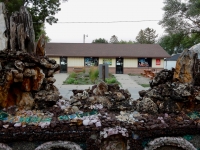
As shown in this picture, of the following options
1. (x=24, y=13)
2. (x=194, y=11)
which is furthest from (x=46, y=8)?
(x=24, y=13)

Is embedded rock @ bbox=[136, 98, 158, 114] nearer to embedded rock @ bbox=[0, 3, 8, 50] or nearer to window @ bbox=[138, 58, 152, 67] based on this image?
embedded rock @ bbox=[0, 3, 8, 50]

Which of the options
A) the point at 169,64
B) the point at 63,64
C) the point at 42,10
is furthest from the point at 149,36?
the point at 42,10

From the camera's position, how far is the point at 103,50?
914 inches

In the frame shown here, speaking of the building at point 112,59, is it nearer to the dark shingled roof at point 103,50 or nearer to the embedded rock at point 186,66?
the dark shingled roof at point 103,50

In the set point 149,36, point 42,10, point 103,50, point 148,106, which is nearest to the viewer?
point 148,106

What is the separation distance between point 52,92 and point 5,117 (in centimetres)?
78

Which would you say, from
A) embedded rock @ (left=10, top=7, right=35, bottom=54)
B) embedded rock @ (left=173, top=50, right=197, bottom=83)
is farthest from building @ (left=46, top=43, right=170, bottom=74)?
embedded rock @ (left=173, top=50, right=197, bottom=83)

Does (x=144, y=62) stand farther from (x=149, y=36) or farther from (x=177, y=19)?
(x=149, y=36)

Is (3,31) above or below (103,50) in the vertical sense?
below

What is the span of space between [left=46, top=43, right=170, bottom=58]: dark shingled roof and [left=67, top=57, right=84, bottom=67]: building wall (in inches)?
20.5

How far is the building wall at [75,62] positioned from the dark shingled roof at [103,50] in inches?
20.5

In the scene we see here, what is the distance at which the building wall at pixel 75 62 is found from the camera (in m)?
22.0

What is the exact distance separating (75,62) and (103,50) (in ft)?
Answer: 11.4

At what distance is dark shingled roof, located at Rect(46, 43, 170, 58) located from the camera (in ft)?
71.7
